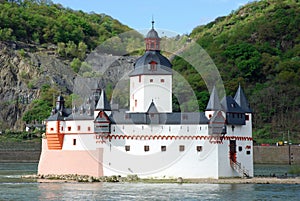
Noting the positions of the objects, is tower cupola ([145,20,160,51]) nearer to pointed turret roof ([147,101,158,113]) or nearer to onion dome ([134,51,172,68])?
onion dome ([134,51,172,68])

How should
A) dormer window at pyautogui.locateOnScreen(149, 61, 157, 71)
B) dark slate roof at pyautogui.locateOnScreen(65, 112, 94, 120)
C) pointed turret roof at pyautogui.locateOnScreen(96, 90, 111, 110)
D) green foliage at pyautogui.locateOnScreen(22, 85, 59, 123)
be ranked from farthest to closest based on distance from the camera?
green foliage at pyautogui.locateOnScreen(22, 85, 59, 123) < dormer window at pyautogui.locateOnScreen(149, 61, 157, 71) < dark slate roof at pyautogui.locateOnScreen(65, 112, 94, 120) < pointed turret roof at pyautogui.locateOnScreen(96, 90, 111, 110)

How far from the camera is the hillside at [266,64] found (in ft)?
439

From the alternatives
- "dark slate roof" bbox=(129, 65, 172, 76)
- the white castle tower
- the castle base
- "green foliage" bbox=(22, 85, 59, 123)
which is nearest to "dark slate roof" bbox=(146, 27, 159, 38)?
the white castle tower

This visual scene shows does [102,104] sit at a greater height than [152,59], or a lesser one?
lesser

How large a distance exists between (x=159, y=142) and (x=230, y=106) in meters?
7.97

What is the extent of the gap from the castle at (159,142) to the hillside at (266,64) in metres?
53.9

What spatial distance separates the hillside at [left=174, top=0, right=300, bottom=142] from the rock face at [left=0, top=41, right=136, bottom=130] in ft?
52.6

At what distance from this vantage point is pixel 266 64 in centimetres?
15712

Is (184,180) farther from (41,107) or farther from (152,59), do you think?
(41,107)

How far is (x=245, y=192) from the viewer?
62.6m

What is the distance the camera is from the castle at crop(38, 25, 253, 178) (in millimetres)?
71500

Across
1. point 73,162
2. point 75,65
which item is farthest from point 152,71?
point 75,65

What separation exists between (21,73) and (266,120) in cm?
5894

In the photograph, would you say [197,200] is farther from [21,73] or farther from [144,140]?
[21,73]
